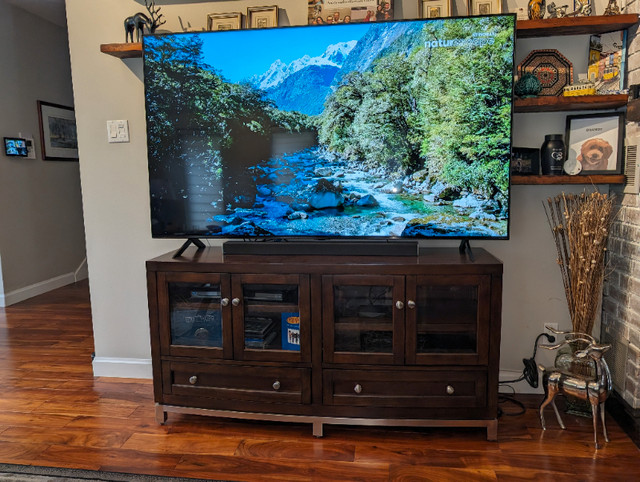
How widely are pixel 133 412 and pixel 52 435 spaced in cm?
35

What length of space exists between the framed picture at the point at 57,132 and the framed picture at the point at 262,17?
311cm

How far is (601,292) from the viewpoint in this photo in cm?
237

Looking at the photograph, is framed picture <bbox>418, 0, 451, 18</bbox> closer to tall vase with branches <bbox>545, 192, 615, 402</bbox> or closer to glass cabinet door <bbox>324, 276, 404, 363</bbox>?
tall vase with branches <bbox>545, 192, 615, 402</bbox>

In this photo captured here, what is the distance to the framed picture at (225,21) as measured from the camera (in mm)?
2381

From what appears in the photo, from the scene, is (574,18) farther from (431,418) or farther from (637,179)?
(431,418)

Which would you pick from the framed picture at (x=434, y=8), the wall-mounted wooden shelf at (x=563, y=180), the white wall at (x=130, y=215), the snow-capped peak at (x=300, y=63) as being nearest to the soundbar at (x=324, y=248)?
the white wall at (x=130, y=215)

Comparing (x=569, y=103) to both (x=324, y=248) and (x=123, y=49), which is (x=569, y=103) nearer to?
(x=324, y=248)

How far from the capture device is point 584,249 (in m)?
2.16

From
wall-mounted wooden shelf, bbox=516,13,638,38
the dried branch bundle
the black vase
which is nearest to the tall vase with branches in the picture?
the dried branch bundle

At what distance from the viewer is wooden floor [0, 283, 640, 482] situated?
6.09 feet

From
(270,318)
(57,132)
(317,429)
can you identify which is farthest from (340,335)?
(57,132)

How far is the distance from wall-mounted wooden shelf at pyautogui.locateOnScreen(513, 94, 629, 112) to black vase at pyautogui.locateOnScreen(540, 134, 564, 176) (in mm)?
137

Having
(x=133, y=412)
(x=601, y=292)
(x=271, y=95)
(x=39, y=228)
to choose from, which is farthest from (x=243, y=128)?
(x=39, y=228)

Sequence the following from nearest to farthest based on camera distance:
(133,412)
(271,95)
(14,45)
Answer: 1. (271,95)
2. (133,412)
3. (14,45)
